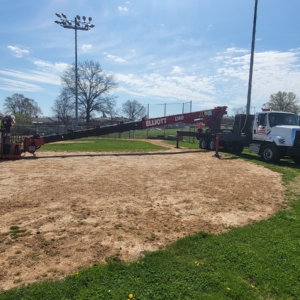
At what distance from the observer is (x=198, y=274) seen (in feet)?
10.5

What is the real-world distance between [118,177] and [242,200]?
4.18m

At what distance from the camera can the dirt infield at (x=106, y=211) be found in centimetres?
375

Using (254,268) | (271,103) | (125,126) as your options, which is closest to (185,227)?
(254,268)

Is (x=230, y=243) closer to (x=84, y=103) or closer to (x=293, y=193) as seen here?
(x=293, y=193)

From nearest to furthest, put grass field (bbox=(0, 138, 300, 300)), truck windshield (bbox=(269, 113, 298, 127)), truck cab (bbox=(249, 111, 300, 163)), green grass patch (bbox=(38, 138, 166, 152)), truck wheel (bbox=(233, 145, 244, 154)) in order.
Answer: grass field (bbox=(0, 138, 300, 300)), truck cab (bbox=(249, 111, 300, 163)), truck windshield (bbox=(269, 113, 298, 127)), truck wheel (bbox=(233, 145, 244, 154)), green grass patch (bbox=(38, 138, 166, 152))

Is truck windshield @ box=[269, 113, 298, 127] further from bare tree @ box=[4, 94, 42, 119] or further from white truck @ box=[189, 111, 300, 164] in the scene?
A: bare tree @ box=[4, 94, 42, 119]

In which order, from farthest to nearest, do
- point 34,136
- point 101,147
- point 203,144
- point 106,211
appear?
1. point 203,144
2. point 101,147
3. point 34,136
4. point 106,211

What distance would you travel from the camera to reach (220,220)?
17.1 feet

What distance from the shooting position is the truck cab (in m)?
12.2

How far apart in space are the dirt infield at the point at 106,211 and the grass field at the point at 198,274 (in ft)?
1.04

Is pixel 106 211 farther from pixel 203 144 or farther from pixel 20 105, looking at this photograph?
pixel 20 105

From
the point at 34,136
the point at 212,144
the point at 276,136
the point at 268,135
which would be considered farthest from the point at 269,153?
the point at 34,136

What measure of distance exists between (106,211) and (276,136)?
1037 centimetres

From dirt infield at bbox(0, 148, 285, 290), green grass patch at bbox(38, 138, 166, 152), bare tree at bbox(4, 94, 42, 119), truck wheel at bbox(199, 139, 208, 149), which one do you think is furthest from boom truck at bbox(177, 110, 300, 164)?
bare tree at bbox(4, 94, 42, 119)
